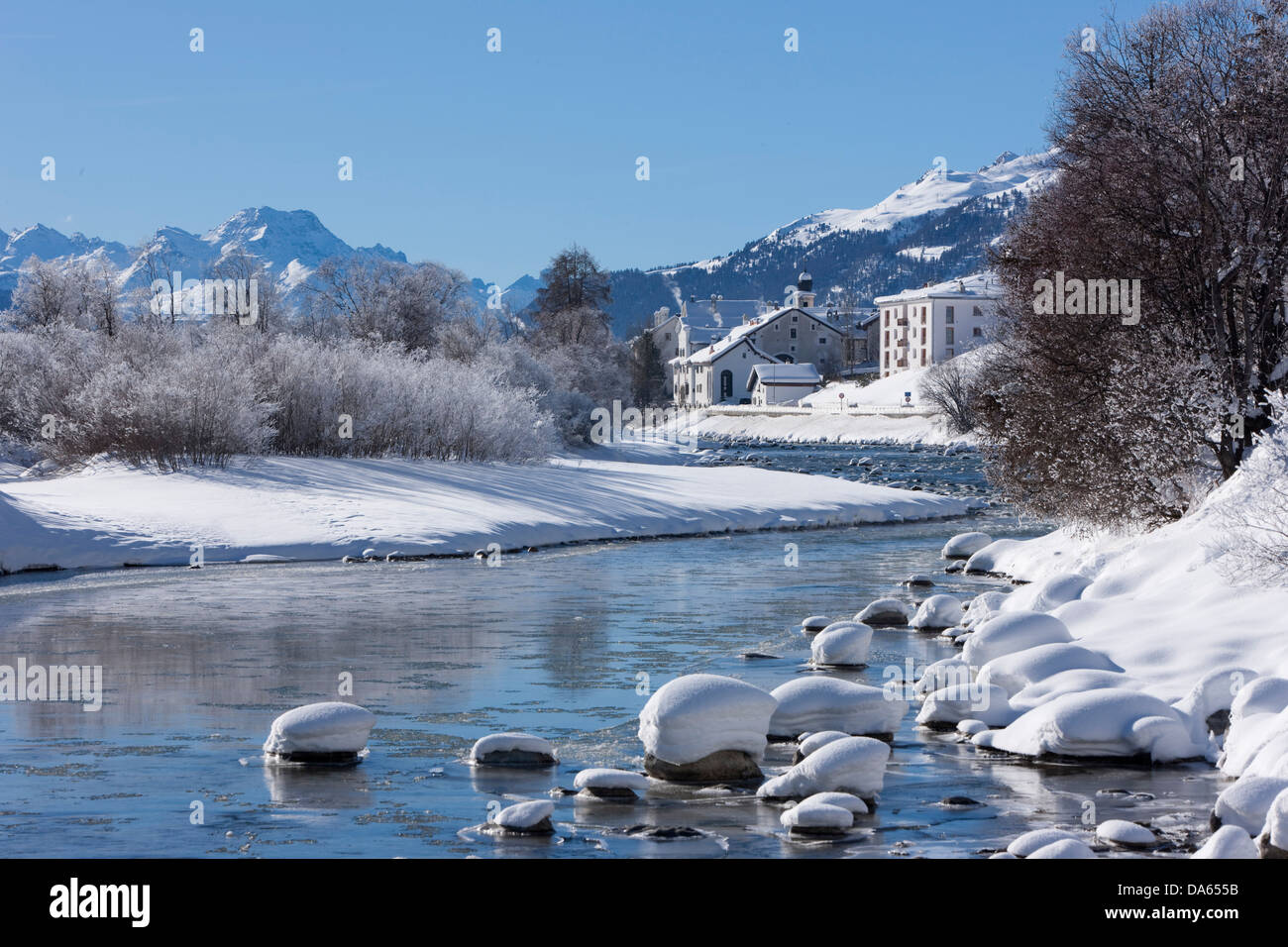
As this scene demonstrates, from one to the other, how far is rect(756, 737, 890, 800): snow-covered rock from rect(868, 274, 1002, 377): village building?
119 meters

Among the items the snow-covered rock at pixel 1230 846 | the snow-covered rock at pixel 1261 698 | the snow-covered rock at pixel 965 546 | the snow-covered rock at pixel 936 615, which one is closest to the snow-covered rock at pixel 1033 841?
the snow-covered rock at pixel 1230 846

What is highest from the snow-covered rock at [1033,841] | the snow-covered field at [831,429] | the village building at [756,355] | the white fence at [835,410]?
the village building at [756,355]

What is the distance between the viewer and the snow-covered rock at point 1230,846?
27.6ft

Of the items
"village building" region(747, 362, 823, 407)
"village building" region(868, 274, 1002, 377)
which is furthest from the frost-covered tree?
"village building" region(747, 362, 823, 407)

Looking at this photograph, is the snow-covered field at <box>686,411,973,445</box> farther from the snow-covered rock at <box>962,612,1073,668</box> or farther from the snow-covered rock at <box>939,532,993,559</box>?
the snow-covered rock at <box>962,612,1073,668</box>

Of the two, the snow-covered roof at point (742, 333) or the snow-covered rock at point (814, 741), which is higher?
the snow-covered roof at point (742, 333)

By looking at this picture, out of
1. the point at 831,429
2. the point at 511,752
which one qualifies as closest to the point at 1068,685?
the point at 511,752

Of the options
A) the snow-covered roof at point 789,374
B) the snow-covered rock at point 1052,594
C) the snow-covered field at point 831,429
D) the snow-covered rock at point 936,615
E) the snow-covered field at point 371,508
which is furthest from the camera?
the snow-covered roof at point 789,374

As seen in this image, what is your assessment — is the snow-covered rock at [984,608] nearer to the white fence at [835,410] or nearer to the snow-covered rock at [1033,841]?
the snow-covered rock at [1033,841]

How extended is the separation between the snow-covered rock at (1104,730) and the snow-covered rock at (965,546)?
1841cm

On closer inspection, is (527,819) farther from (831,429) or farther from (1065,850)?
(831,429)

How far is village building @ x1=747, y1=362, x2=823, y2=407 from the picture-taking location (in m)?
132
